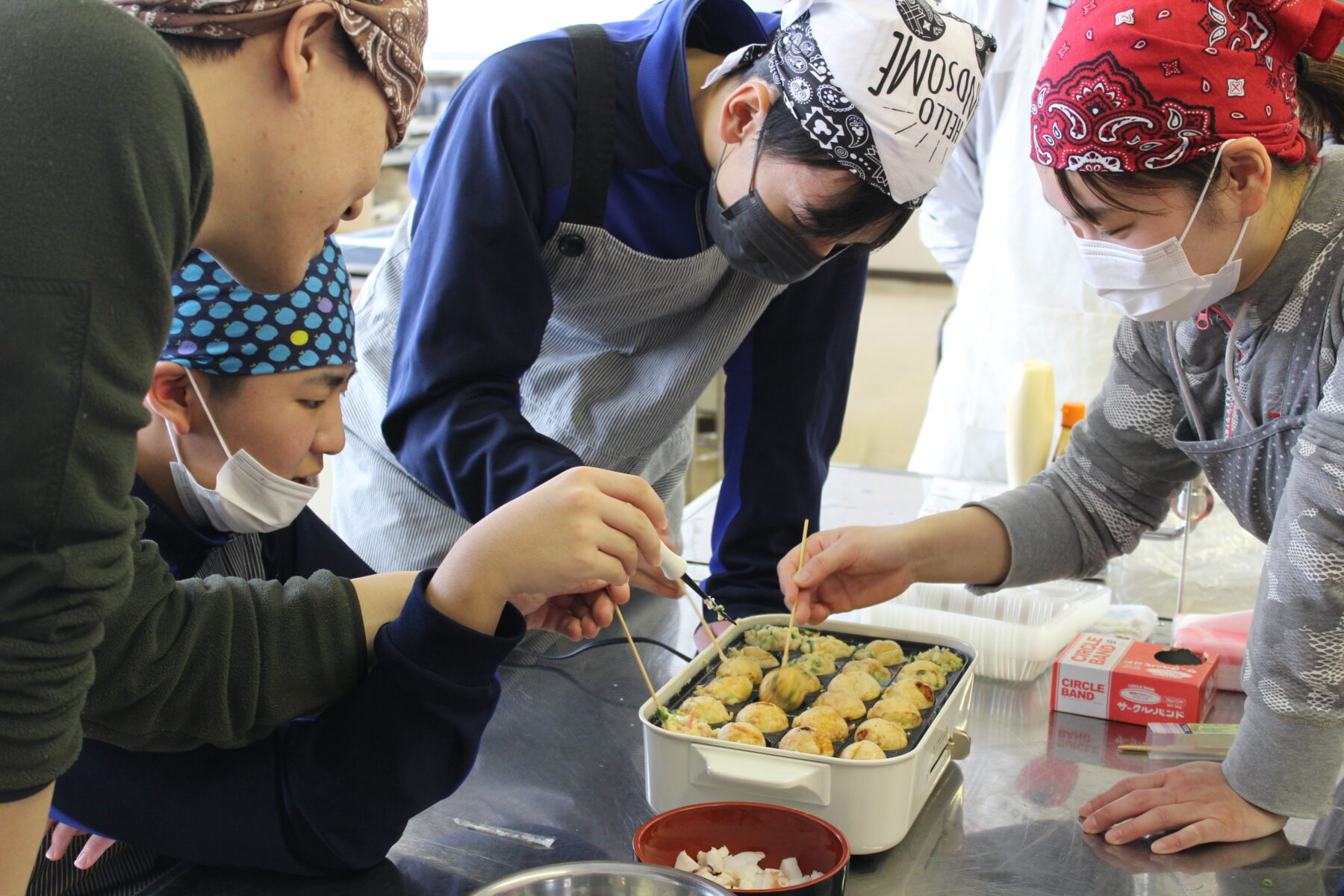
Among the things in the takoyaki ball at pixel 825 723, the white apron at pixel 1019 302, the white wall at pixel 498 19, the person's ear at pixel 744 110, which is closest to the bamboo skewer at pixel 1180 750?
the takoyaki ball at pixel 825 723

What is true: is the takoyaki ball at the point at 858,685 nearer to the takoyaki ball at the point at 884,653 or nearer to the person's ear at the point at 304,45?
the takoyaki ball at the point at 884,653

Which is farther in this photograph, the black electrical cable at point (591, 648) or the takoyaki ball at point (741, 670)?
the black electrical cable at point (591, 648)

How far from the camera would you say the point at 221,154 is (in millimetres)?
723

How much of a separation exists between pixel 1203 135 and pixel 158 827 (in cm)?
123

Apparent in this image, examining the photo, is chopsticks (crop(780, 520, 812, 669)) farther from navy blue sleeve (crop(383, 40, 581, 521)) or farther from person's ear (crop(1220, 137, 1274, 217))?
person's ear (crop(1220, 137, 1274, 217))

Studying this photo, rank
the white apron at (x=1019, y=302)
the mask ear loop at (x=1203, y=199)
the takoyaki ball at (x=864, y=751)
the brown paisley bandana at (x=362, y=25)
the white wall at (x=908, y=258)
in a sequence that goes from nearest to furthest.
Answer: the brown paisley bandana at (x=362, y=25)
the takoyaki ball at (x=864, y=751)
the mask ear loop at (x=1203, y=199)
the white apron at (x=1019, y=302)
the white wall at (x=908, y=258)

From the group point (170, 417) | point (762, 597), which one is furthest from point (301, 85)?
point (762, 597)

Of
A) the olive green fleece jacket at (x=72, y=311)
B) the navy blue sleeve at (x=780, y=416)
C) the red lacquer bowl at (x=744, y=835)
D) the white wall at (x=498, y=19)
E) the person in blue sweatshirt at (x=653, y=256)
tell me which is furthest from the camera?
the white wall at (x=498, y=19)

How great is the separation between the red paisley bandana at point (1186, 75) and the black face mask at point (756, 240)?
14.1 inches

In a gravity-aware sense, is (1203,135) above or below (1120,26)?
below

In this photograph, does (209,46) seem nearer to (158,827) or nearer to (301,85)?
(301,85)

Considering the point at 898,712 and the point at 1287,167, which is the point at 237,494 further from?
the point at 1287,167

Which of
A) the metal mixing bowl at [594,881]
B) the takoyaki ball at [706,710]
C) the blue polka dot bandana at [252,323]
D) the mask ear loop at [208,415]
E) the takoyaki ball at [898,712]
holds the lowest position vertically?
the takoyaki ball at [898,712]

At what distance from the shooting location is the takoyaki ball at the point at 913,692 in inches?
47.8
